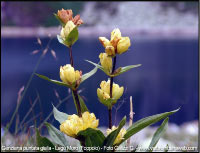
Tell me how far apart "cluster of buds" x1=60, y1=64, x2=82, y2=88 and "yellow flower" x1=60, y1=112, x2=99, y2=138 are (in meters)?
0.05

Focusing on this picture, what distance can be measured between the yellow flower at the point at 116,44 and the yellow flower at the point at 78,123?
0.31ft

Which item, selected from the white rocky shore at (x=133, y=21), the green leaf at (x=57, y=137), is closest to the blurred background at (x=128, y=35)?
the white rocky shore at (x=133, y=21)

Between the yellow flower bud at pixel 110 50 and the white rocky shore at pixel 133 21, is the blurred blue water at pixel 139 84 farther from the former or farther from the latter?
the white rocky shore at pixel 133 21

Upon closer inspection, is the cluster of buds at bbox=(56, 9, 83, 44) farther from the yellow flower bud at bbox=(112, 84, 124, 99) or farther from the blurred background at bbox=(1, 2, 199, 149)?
the blurred background at bbox=(1, 2, 199, 149)

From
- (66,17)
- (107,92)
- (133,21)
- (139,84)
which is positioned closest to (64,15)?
(66,17)

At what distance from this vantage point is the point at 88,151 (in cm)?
44

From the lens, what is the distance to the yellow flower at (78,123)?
0.43 m

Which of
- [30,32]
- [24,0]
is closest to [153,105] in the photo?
[30,32]

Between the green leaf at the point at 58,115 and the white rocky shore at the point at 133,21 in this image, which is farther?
the white rocky shore at the point at 133,21

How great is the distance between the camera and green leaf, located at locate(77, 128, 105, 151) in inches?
16.8

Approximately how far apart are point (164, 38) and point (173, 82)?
668 centimetres

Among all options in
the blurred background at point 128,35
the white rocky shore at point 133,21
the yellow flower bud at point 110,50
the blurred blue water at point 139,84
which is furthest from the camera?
the white rocky shore at point 133,21

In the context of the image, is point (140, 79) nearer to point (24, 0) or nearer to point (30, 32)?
point (30, 32)

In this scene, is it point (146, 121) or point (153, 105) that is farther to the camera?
point (153, 105)
